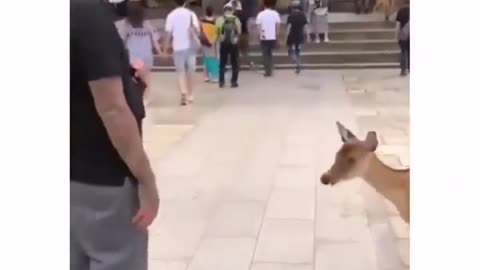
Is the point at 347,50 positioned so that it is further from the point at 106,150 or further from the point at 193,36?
the point at 106,150

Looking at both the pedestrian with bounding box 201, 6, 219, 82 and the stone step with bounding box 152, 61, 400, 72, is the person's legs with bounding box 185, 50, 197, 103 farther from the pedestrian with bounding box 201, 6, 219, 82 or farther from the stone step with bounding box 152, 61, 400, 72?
the stone step with bounding box 152, 61, 400, 72

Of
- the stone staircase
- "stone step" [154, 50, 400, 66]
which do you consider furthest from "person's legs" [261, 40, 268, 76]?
"stone step" [154, 50, 400, 66]

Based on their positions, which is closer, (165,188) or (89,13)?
(89,13)

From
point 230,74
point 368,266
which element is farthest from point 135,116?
point 230,74

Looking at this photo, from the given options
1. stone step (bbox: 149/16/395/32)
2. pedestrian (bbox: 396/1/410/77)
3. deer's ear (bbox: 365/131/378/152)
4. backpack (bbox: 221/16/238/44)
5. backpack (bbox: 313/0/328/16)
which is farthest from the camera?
backpack (bbox: 313/0/328/16)

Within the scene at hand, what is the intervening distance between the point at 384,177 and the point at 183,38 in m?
8.08

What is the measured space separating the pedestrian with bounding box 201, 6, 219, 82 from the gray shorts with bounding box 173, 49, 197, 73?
1.15m

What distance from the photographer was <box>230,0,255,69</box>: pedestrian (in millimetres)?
17008

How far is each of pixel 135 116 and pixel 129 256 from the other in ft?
1.40

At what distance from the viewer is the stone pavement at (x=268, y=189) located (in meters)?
5.52

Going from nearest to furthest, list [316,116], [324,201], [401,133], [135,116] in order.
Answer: [135,116] → [324,201] → [401,133] → [316,116]
